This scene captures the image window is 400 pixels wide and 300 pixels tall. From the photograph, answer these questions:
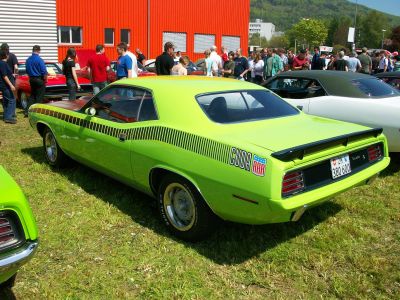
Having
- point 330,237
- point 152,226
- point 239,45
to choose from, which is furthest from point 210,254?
point 239,45

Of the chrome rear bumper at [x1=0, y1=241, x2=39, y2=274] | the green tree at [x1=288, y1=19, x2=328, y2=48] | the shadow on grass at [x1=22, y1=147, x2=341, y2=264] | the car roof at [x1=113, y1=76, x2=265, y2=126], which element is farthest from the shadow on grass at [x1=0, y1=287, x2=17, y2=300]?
the green tree at [x1=288, y1=19, x2=328, y2=48]

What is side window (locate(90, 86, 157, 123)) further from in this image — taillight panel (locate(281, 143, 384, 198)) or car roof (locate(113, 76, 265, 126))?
taillight panel (locate(281, 143, 384, 198))

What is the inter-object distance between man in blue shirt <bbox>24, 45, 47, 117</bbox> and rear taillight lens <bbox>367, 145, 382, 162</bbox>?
795 centimetres

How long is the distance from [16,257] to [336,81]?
17.8 feet

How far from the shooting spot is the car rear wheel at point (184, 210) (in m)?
3.64

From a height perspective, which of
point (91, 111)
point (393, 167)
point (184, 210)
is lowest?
point (393, 167)

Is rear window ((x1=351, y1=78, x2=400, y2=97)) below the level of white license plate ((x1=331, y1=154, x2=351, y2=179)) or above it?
above

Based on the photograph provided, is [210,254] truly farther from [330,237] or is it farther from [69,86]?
[69,86]

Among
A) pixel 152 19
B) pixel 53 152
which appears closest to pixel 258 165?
pixel 53 152

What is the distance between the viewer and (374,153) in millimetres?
4129

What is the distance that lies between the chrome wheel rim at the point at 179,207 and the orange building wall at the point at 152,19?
2113 centimetres

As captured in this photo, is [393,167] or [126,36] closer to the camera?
[393,167]

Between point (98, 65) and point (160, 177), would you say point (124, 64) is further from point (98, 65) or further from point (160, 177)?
point (160, 177)

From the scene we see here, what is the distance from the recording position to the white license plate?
356cm
